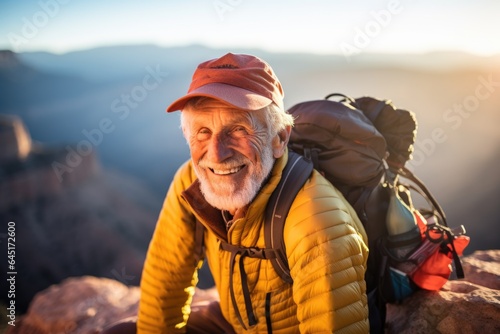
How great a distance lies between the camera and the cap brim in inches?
59.7

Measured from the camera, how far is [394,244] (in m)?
1.93

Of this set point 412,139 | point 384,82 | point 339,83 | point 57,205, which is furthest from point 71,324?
point 339,83

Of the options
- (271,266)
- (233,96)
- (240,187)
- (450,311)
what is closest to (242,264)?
(271,266)

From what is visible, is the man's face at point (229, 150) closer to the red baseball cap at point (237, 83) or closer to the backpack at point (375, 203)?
the red baseball cap at point (237, 83)

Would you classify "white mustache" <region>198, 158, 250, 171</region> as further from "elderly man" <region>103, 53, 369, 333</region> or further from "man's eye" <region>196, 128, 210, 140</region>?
"man's eye" <region>196, 128, 210, 140</region>

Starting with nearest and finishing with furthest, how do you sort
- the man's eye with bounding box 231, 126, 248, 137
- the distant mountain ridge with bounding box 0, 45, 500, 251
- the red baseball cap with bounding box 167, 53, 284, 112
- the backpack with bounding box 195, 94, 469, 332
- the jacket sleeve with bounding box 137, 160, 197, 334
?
the red baseball cap with bounding box 167, 53, 284, 112 < the man's eye with bounding box 231, 126, 248, 137 < the backpack with bounding box 195, 94, 469, 332 < the jacket sleeve with bounding box 137, 160, 197, 334 < the distant mountain ridge with bounding box 0, 45, 500, 251

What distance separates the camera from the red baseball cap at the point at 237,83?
1547mm

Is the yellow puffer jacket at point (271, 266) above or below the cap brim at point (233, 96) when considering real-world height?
below

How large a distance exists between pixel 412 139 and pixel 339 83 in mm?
45029

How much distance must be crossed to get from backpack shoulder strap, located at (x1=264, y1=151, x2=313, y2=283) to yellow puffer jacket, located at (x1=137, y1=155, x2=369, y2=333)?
0.03m

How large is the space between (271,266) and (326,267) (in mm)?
357

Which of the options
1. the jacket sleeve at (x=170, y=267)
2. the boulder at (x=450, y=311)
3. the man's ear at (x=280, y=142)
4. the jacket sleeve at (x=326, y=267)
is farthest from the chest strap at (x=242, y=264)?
the boulder at (x=450, y=311)

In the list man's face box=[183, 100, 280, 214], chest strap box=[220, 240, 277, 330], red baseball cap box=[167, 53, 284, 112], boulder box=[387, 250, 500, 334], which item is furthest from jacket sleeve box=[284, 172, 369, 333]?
boulder box=[387, 250, 500, 334]

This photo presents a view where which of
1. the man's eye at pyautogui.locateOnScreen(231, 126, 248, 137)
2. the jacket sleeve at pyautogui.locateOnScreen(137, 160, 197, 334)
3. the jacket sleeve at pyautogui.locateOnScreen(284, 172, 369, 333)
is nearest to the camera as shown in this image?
the jacket sleeve at pyautogui.locateOnScreen(284, 172, 369, 333)
